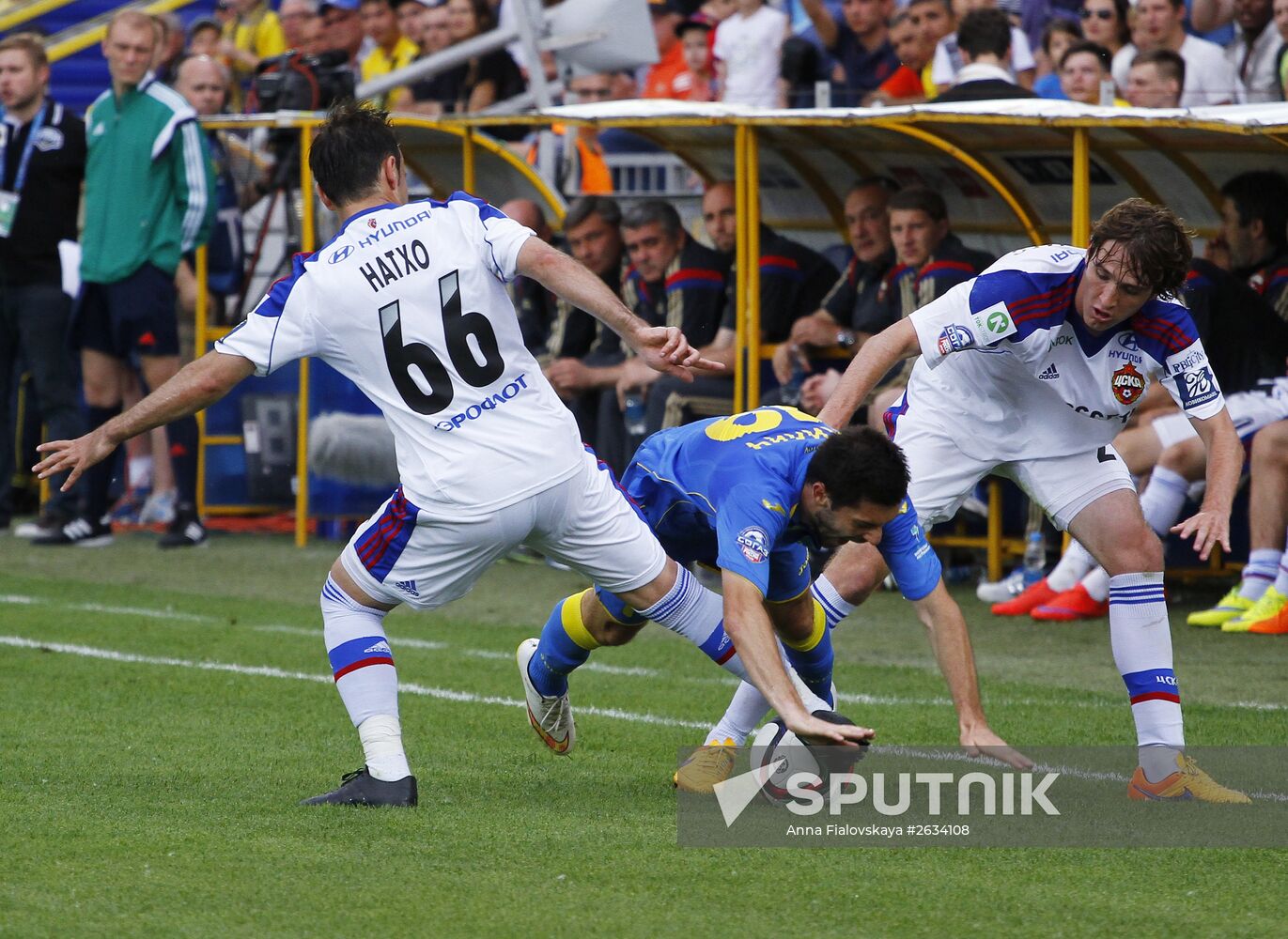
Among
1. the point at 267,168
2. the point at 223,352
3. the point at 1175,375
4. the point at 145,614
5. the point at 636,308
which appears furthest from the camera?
the point at 267,168

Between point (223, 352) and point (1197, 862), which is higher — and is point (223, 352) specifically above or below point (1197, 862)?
above

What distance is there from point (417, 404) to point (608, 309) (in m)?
0.62

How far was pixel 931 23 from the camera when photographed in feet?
39.2

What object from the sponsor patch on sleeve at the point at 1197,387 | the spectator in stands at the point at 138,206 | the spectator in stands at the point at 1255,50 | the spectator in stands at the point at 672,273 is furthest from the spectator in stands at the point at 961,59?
the sponsor patch on sleeve at the point at 1197,387

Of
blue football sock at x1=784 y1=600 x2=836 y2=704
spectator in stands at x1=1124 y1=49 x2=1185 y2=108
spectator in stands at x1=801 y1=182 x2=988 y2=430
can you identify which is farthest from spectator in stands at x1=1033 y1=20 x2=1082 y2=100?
blue football sock at x1=784 y1=600 x2=836 y2=704

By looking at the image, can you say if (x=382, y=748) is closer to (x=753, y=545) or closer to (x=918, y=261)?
(x=753, y=545)

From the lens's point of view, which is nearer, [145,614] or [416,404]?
[416,404]

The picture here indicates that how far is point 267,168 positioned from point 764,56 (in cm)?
351

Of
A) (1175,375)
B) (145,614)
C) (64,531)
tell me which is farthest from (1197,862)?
(64,531)

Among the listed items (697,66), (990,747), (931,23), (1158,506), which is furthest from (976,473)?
A: (697,66)

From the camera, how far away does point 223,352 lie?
5.11m

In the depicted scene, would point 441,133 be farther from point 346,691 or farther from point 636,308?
point 346,691

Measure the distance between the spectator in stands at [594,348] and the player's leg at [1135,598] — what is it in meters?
5.24

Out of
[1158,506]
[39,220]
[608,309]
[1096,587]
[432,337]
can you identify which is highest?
[608,309]
